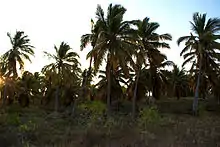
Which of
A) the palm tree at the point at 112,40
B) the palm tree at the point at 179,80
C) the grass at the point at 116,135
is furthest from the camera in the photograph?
the palm tree at the point at 179,80

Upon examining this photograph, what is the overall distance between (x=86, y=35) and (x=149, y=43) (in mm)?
8319

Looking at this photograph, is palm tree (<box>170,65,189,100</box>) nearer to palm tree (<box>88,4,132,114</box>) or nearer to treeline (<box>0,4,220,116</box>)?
treeline (<box>0,4,220,116</box>)

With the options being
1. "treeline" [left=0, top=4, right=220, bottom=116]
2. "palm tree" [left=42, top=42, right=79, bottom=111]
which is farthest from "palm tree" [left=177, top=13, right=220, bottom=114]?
"palm tree" [left=42, top=42, right=79, bottom=111]

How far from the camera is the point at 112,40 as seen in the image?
1305 inches

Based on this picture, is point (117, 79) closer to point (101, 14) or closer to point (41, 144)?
point (101, 14)

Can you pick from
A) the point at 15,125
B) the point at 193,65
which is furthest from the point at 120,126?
the point at 193,65

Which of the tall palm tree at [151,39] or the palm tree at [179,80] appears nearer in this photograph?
the tall palm tree at [151,39]

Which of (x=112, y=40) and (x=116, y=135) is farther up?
(x=112, y=40)

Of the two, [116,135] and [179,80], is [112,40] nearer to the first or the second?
[116,135]

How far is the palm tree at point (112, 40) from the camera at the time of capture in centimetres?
3256

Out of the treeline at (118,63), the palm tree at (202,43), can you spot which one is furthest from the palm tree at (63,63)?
the palm tree at (202,43)

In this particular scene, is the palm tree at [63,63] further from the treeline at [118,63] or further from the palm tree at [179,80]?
the palm tree at [179,80]

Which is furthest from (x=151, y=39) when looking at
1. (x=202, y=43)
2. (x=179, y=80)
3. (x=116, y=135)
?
(x=179, y=80)

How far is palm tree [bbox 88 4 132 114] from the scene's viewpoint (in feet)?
107
